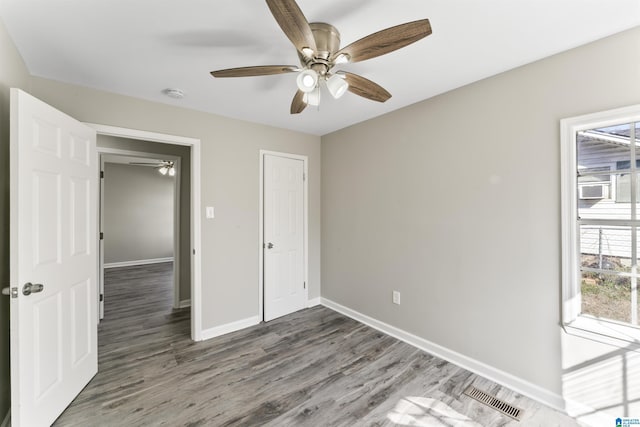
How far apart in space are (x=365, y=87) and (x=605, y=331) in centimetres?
220

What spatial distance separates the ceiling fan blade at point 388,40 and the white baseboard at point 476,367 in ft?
8.11

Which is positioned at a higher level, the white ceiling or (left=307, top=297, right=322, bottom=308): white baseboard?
the white ceiling

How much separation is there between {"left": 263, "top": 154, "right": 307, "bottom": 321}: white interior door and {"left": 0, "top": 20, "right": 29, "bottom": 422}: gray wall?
2.11 m

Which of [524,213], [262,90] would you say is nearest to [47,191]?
[262,90]

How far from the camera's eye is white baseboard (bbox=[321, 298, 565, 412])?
6.32ft

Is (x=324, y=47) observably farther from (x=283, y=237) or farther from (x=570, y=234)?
(x=283, y=237)

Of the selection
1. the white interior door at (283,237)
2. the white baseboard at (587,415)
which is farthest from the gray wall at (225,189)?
the white baseboard at (587,415)

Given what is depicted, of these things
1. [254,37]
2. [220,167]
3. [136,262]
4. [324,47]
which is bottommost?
[136,262]

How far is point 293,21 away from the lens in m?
1.16

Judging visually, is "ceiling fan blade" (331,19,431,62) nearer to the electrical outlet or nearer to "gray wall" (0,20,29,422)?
"gray wall" (0,20,29,422)

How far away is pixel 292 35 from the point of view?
1263 mm

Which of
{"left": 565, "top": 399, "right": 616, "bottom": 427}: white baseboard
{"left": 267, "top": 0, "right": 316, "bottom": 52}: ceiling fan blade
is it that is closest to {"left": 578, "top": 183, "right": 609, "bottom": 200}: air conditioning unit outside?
{"left": 565, "top": 399, "right": 616, "bottom": 427}: white baseboard

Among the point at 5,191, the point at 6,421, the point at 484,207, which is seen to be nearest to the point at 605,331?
the point at 484,207

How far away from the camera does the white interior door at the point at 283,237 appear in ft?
11.3
